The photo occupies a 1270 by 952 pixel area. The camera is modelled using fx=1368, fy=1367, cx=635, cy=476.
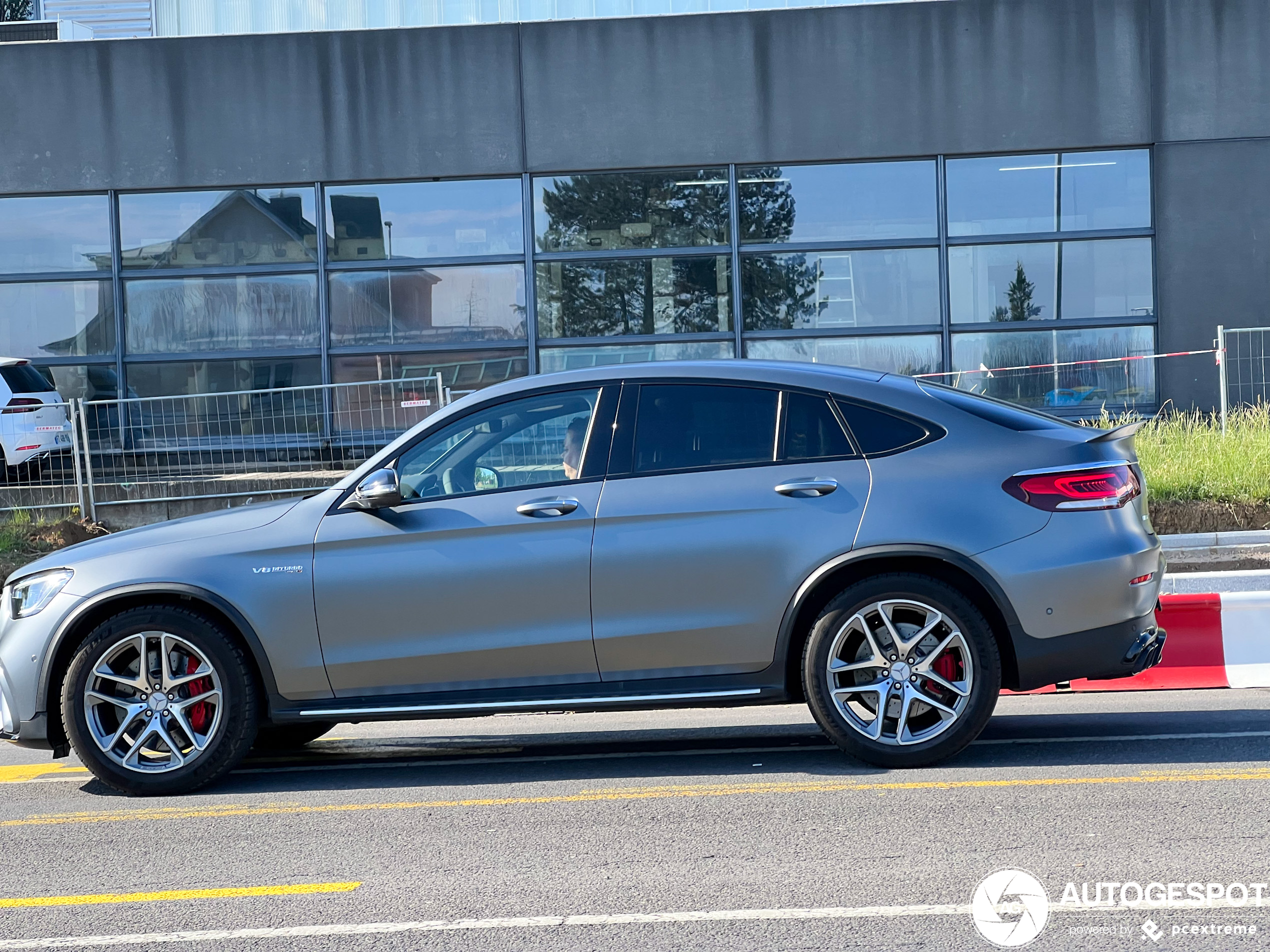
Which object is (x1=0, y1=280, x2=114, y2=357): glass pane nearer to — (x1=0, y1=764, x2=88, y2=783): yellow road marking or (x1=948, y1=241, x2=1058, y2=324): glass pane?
(x1=948, y1=241, x2=1058, y2=324): glass pane

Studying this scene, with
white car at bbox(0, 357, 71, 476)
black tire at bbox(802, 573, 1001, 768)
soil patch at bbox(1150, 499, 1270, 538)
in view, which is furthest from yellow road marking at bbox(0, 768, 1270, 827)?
white car at bbox(0, 357, 71, 476)

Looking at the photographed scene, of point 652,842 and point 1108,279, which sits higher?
point 1108,279

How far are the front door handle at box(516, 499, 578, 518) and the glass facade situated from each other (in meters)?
11.0

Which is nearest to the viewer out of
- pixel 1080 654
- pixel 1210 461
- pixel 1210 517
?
pixel 1080 654

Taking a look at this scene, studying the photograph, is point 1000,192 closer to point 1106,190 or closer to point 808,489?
point 1106,190

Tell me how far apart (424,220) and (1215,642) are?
38.6 feet

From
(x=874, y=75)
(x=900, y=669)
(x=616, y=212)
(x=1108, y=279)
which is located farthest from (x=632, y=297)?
(x=900, y=669)

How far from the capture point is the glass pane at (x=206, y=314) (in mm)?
17031

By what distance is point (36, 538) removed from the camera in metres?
13.4

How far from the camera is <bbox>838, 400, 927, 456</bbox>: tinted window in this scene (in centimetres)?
561

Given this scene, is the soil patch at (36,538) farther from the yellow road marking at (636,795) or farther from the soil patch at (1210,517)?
the soil patch at (1210,517)

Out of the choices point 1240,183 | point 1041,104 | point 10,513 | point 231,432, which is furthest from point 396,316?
point 1240,183

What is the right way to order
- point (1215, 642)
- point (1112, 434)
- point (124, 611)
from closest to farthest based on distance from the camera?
point (1112, 434) < point (124, 611) < point (1215, 642)

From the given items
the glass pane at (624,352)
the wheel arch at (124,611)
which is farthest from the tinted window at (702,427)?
the glass pane at (624,352)
